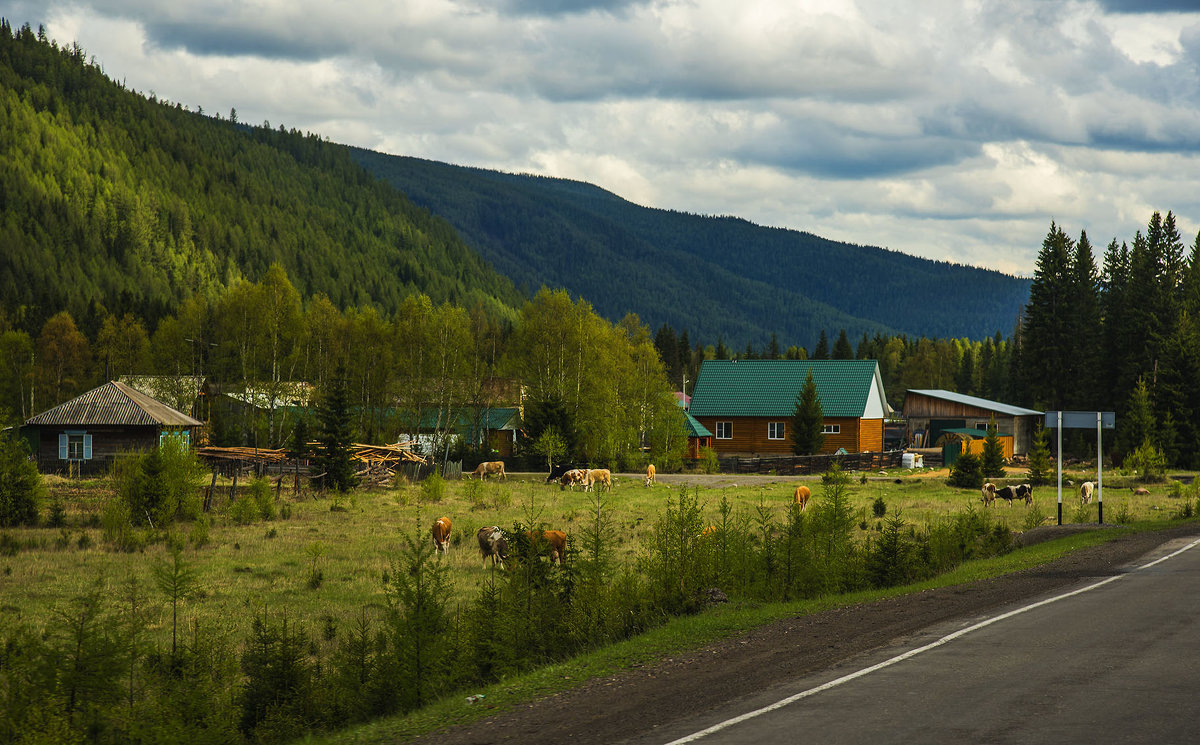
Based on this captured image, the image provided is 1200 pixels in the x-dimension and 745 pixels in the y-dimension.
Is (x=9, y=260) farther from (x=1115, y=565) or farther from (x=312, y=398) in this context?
(x=1115, y=565)

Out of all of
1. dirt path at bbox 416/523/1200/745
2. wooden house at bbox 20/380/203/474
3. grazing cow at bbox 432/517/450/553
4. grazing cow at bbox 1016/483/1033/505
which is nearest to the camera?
dirt path at bbox 416/523/1200/745

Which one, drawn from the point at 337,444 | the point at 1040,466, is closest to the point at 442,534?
the point at 337,444

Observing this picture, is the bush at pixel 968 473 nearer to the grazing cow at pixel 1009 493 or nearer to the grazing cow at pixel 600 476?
the grazing cow at pixel 1009 493

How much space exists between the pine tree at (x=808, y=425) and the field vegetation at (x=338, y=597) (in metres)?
35.3

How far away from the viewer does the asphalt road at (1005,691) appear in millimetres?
8734

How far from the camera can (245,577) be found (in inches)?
910

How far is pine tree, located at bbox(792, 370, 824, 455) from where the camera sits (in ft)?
241

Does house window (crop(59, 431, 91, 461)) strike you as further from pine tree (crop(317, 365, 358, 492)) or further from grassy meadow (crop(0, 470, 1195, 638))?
pine tree (crop(317, 365, 358, 492))

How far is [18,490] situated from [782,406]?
5509 cm

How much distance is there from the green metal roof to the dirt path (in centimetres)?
5987

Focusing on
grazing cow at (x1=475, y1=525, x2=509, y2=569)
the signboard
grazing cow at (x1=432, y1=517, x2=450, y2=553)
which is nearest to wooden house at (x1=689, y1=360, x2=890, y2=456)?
the signboard

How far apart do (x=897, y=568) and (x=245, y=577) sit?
14.0 metres

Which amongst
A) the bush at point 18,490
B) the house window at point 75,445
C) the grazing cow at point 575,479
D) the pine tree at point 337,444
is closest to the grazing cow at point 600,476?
the grazing cow at point 575,479

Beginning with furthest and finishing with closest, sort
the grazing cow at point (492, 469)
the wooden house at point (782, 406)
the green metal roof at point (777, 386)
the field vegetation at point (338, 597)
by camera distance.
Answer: the green metal roof at point (777, 386), the wooden house at point (782, 406), the grazing cow at point (492, 469), the field vegetation at point (338, 597)
